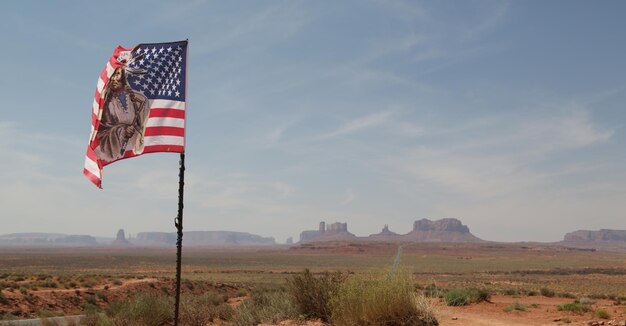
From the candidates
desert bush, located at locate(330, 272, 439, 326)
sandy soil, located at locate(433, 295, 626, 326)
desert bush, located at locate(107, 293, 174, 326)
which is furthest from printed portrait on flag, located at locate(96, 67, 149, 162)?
sandy soil, located at locate(433, 295, 626, 326)

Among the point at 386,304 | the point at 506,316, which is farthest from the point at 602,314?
the point at 386,304

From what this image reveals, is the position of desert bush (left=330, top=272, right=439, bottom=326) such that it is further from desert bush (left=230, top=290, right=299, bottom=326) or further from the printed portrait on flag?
the printed portrait on flag

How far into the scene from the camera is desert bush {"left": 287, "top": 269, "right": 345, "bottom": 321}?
13.4 metres

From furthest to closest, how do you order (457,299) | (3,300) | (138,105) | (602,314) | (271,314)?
(457,299) < (3,300) < (602,314) < (271,314) < (138,105)

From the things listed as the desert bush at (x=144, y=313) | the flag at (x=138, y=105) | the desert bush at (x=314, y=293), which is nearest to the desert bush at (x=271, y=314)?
the desert bush at (x=314, y=293)

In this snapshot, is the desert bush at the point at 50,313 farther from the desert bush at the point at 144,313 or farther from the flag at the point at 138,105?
the flag at the point at 138,105

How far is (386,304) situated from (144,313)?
7.42 meters

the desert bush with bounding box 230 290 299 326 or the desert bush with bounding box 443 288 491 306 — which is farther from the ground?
the desert bush with bounding box 230 290 299 326

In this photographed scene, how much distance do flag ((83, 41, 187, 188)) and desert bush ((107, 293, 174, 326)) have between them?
6574 mm

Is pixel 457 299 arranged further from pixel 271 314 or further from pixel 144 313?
pixel 144 313

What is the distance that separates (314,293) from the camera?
546 inches

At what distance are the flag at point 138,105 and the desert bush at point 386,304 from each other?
17.6 feet

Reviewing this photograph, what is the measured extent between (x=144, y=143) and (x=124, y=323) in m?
6.84

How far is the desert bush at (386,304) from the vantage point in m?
11.0
